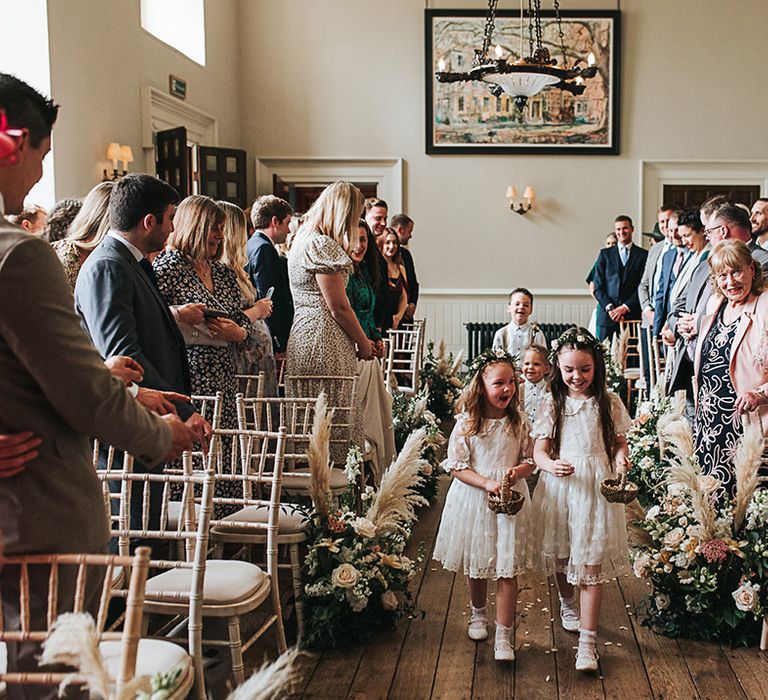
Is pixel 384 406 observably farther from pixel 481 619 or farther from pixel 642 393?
pixel 642 393

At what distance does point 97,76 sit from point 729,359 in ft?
18.8

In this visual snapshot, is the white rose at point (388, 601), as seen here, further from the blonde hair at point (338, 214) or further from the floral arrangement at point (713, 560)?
the blonde hair at point (338, 214)

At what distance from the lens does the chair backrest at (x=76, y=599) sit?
146 cm

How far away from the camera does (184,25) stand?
10602 mm

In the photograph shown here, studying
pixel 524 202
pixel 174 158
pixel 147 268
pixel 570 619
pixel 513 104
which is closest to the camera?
pixel 147 268

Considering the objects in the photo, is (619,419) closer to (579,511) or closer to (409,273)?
(579,511)

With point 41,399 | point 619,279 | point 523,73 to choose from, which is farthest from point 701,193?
point 41,399

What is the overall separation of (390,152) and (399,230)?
3.83m

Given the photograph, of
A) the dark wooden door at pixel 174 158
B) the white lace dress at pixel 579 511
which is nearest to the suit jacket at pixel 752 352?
the white lace dress at pixel 579 511

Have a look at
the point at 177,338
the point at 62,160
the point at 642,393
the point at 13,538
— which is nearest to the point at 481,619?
the point at 177,338

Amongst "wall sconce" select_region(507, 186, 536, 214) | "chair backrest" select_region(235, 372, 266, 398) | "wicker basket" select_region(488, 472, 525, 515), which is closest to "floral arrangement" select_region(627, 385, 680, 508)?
"wicker basket" select_region(488, 472, 525, 515)

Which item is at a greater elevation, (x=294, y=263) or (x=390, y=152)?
(x=390, y=152)

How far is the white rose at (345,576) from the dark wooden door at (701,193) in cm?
A: 989

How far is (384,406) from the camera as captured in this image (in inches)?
214
